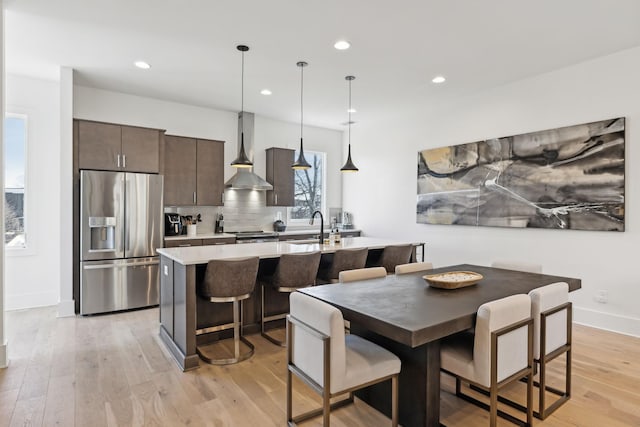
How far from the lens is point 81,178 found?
4398 mm

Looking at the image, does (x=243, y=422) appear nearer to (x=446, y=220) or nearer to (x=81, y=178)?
(x=81, y=178)

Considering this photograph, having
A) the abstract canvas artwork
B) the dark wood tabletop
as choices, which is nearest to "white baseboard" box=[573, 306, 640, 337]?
the abstract canvas artwork

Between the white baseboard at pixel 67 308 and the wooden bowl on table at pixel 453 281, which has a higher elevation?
the wooden bowl on table at pixel 453 281

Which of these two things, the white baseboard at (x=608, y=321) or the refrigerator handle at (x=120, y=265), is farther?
the refrigerator handle at (x=120, y=265)

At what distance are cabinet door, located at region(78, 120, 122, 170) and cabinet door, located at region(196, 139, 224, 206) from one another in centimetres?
120

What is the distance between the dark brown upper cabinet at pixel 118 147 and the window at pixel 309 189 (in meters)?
2.77

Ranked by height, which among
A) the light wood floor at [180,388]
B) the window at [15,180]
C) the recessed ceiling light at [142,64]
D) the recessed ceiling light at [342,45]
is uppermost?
the recessed ceiling light at [342,45]

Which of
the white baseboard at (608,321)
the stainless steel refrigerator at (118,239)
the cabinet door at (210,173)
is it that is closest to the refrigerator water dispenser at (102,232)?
the stainless steel refrigerator at (118,239)

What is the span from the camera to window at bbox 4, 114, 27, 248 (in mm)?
4754

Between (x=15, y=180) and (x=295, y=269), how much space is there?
412 cm

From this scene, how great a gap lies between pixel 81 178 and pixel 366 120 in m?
4.67

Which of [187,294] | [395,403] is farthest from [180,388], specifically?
[395,403]

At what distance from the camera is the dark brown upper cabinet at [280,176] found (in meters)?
6.50

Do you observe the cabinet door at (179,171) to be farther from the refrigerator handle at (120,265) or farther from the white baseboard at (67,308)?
the white baseboard at (67,308)
